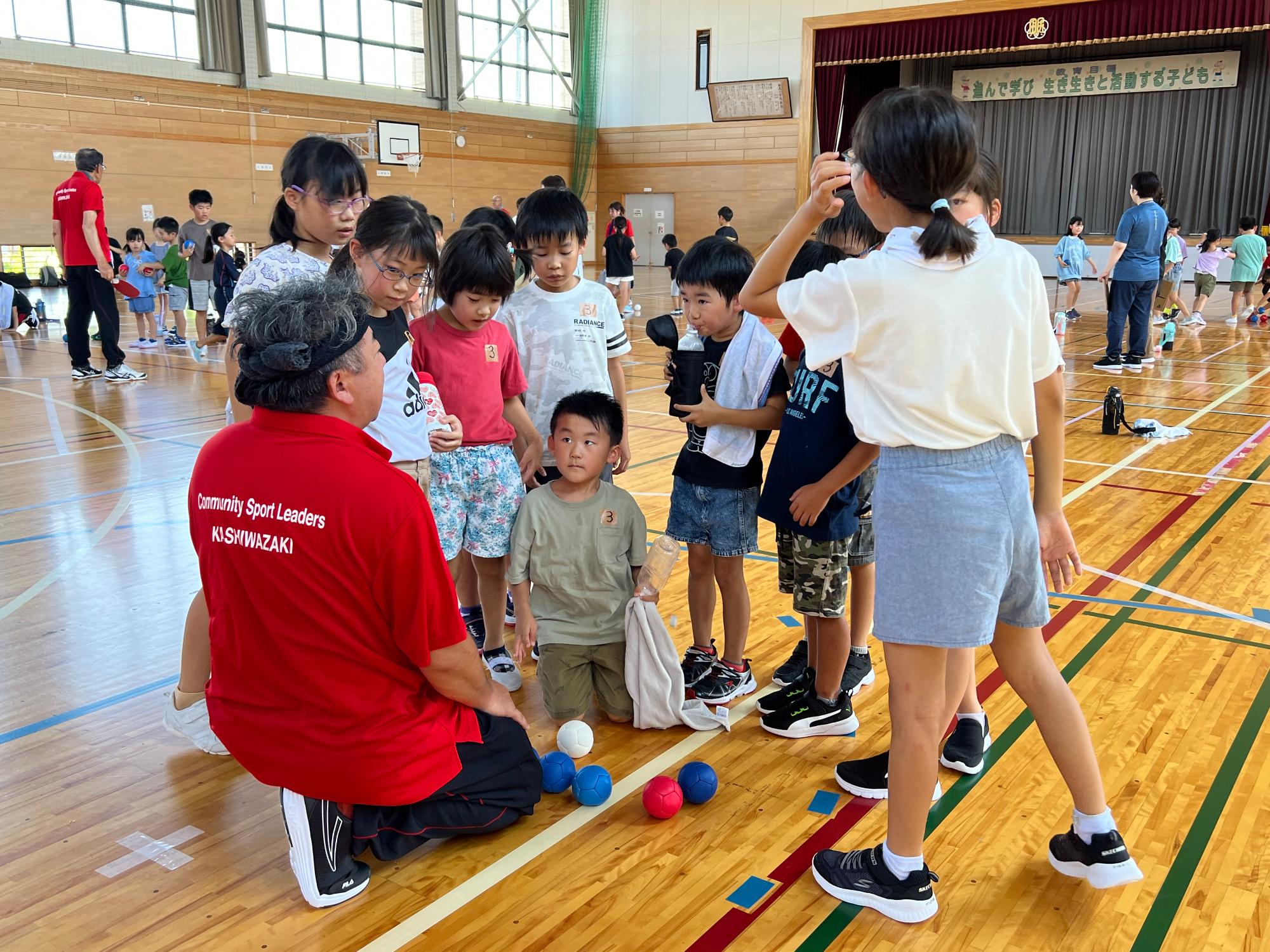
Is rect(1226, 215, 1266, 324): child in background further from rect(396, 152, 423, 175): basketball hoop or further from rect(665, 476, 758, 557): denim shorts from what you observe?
rect(396, 152, 423, 175): basketball hoop

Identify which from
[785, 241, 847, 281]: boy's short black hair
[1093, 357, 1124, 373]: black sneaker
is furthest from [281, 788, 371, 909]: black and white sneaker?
[1093, 357, 1124, 373]: black sneaker

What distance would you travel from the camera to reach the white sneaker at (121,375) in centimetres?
941

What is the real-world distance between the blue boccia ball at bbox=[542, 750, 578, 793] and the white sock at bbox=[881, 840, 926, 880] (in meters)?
0.82

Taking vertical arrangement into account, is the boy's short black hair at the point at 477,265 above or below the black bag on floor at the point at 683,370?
above

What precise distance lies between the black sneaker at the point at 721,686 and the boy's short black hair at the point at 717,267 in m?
1.16

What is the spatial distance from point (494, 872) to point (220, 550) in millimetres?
916

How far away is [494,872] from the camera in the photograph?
2.22 metres

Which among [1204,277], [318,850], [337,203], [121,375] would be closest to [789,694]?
[318,850]

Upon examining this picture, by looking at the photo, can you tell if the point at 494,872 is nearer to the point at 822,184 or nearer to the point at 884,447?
the point at 884,447

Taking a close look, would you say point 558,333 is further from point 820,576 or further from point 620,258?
point 620,258

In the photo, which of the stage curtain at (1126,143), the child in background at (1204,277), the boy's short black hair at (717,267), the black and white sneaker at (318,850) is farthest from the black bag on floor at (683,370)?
the stage curtain at (1126,143)

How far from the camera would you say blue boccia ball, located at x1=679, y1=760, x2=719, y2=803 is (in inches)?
97.3

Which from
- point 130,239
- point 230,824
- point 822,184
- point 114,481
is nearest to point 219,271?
point 130,239

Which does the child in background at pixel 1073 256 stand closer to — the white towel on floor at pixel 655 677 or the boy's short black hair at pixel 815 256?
the boy's short black hair at pixel 815 256
